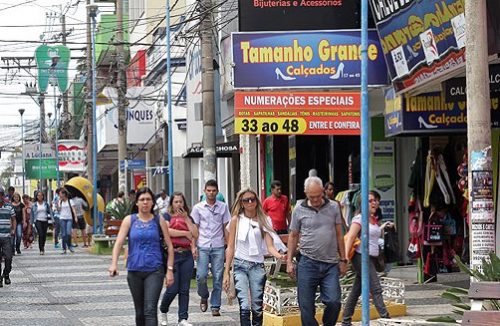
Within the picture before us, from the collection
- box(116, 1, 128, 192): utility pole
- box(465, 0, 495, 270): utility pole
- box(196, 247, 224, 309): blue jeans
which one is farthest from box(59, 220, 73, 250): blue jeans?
box(465, 0, 495, 270): utility pole

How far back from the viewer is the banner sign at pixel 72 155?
66.6m

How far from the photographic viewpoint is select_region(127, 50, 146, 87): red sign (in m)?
50.3

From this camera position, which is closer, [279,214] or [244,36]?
[244,36]

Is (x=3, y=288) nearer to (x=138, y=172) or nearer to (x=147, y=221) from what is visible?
(x=147, y=221)

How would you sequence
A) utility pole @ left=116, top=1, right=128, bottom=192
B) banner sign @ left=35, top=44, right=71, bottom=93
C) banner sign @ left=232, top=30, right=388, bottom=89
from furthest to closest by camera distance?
banner sign @ left=35, top=44, right=71, bottom=93 < utility pole @ left=116, top=1, right=128, bottom=192 < banner sign @ left=232, top=30, right=388, bottom=89

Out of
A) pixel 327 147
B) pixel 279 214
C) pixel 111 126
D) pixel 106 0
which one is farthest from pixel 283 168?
pixel 106 0

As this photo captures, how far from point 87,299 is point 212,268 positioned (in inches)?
149

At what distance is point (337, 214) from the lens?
1261 centimetres

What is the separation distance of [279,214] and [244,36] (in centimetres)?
422

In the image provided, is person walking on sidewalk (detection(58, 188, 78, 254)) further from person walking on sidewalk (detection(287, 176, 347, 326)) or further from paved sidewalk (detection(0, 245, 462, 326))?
person walking on sidewalk (detection(287, 176, 347, 326))

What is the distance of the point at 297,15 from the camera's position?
72.1ft

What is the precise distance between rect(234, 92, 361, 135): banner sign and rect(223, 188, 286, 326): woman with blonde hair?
14.1 feet

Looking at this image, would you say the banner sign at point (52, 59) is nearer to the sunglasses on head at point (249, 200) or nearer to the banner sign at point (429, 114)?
the banner sign at point (429, 114)

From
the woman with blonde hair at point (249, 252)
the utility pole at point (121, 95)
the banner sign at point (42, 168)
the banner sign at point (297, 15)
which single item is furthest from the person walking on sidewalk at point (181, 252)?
the banner sign at point (42, 168)
